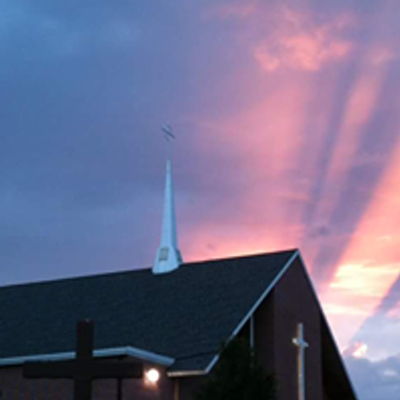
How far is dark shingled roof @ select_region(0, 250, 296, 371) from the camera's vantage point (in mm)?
26344

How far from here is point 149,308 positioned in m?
→ 29.4

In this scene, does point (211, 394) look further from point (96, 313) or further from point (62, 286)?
point (62, 286)

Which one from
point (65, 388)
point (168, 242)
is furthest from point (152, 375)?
point (168, 242)

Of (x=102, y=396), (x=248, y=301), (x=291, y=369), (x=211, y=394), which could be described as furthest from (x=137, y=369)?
(x=291, y=369)

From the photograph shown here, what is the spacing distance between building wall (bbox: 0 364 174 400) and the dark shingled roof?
2.29ft

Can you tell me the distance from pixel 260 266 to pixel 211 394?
339 inches

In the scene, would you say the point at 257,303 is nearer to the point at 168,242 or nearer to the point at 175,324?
the point at 175,324

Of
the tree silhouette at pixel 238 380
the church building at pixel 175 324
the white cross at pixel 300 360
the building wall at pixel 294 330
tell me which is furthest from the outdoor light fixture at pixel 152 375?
the white cross at pixel 300 360

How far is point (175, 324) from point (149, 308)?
7.05 ft

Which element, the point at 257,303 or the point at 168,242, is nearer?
the point at 257,303

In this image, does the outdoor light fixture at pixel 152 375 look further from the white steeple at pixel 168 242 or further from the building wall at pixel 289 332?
the white steeple at pixel 168 242

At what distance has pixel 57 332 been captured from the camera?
94.1 feet

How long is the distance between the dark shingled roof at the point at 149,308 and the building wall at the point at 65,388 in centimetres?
70

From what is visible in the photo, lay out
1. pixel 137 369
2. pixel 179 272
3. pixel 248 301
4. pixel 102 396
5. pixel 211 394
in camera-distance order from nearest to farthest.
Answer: pixel 137 369, pixel 211 394, pixel 102 396, pixel 248 301, pixel 179 272
